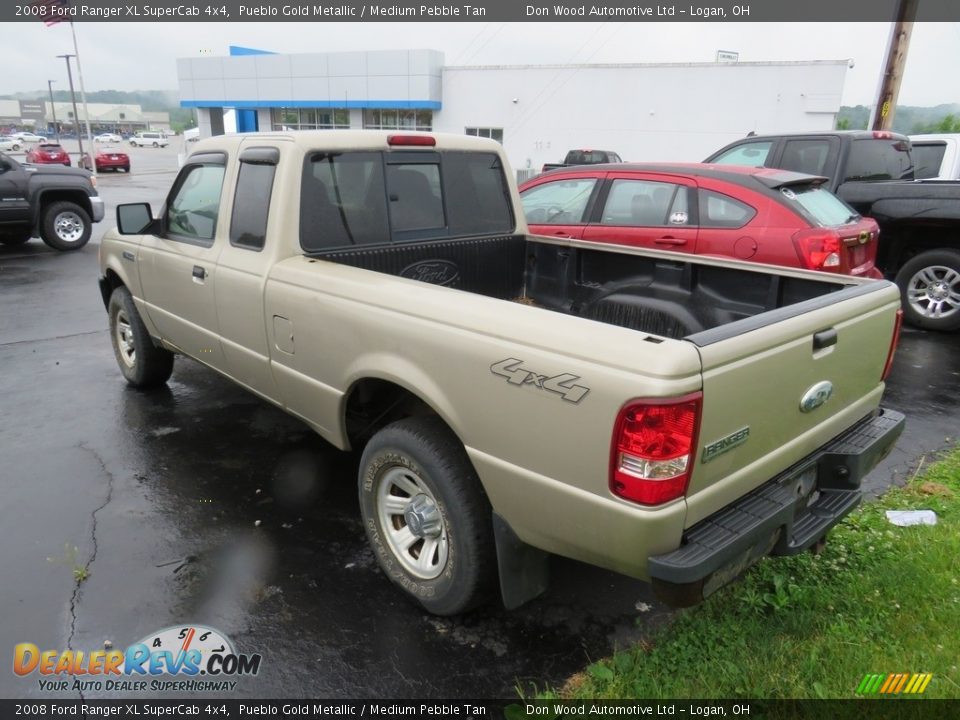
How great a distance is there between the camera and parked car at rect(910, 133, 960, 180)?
9742 mm

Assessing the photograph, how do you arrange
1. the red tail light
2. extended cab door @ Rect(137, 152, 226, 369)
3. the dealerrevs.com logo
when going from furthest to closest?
extended cab door @ Rect(137, 152, 226, 369) < the red tail light < the dealerrevs.com logo

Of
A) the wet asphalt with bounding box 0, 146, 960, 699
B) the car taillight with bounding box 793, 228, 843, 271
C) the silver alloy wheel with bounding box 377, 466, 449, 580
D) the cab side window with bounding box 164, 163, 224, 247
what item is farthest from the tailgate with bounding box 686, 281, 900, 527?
the cab side window with bounding box 164, 163, 224, 247

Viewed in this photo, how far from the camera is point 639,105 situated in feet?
101

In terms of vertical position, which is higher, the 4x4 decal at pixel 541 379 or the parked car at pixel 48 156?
the 4x4 decal at pixel 541 379

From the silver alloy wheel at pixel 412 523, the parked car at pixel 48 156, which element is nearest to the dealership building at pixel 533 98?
the parked car at pixel 48 156

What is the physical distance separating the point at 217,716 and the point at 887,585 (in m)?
2.83

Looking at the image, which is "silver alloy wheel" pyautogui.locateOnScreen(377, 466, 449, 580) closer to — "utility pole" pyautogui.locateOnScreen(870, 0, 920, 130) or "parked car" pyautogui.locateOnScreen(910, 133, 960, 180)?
"parked car" pyautogui.locateOnScreen(910, 133, 960, 180)

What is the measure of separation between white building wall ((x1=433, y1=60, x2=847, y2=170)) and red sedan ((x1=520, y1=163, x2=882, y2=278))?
2420 cm

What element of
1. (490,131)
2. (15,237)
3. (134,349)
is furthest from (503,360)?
(490,131)

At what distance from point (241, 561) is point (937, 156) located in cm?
1090

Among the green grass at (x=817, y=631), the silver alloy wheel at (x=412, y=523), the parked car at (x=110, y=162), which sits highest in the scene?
the silver alloy wheel at (x=412, y=523)

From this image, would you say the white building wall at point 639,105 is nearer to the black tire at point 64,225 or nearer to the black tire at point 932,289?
the black tire at point 64,225

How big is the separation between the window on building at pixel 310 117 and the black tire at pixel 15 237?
2943 cm

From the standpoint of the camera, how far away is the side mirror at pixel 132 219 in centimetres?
471
